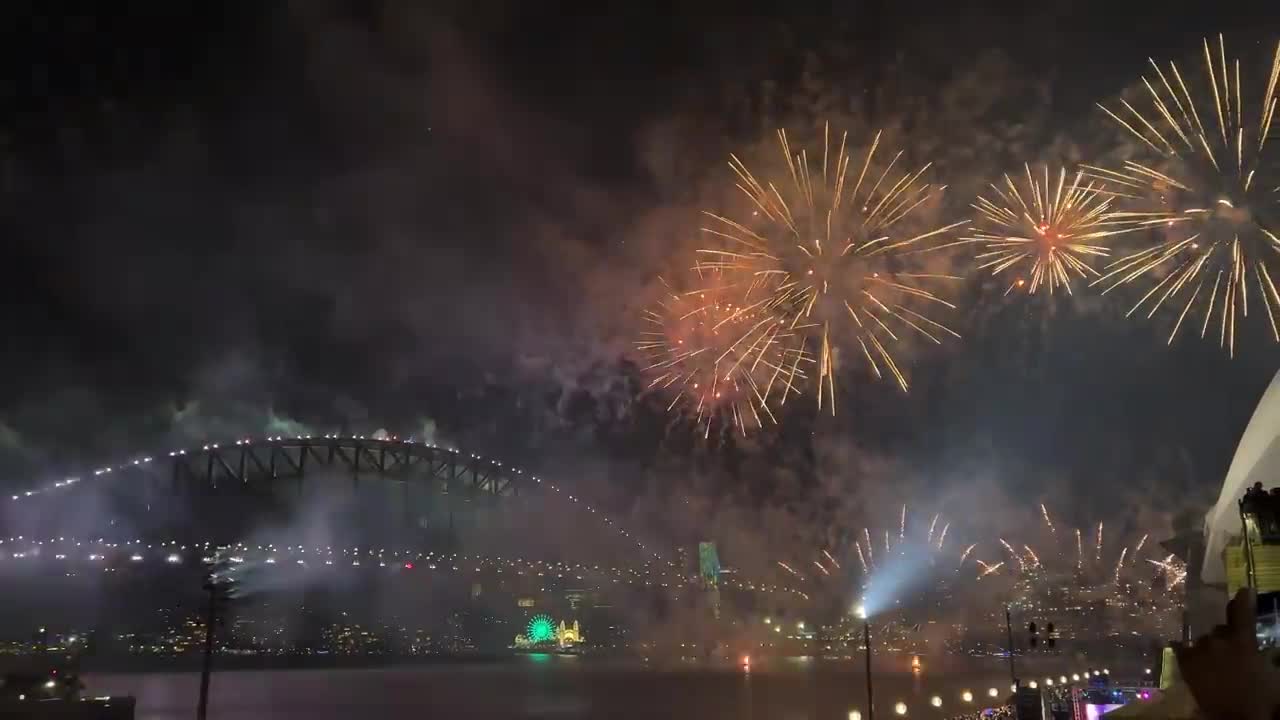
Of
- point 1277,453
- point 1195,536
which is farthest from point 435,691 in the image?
point 1277,453

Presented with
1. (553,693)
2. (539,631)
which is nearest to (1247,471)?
(553,693)

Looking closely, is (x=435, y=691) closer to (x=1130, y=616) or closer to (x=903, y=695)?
(x=903, y=695)

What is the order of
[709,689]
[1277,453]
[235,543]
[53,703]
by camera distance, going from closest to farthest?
1. [1277,453]
2. [53,703]
3. [709,689]
4. [235,543]

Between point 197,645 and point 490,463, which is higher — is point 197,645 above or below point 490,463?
below

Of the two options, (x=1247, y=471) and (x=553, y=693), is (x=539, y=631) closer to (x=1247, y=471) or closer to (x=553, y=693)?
(x=553, y=693)

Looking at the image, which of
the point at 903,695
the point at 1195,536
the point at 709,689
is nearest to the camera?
the point at 1195,536
